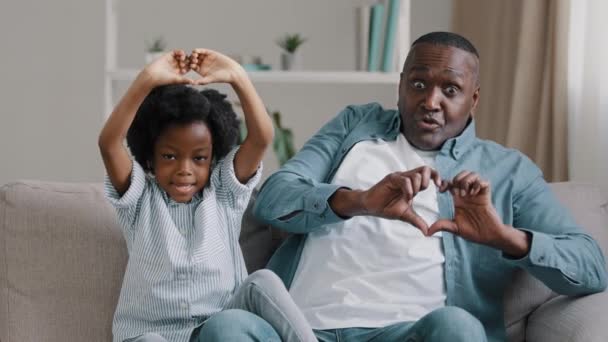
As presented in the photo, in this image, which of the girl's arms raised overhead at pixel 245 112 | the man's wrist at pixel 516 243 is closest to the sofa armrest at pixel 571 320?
the man's wrist at pixel 516 243

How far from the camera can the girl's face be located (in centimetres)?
188

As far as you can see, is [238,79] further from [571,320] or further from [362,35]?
[362,35]

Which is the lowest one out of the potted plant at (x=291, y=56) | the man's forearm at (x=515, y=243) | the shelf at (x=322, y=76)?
the man's forearm at (x=515, y=243)

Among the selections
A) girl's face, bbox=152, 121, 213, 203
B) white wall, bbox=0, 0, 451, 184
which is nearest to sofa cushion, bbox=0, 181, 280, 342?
girl's face, bbox=152, 121, 213, 203

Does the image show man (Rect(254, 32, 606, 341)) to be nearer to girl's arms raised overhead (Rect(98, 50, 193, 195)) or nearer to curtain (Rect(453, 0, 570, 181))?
girl's arms raised overhead (Rect(98, 50, 193, 195))

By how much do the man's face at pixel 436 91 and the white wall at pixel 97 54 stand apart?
1694 millimetres

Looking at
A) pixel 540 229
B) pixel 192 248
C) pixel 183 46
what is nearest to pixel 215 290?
pixel 192 248

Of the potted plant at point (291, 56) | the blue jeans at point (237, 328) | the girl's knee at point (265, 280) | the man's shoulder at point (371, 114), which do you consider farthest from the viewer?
the potted plant at point (291, 56)

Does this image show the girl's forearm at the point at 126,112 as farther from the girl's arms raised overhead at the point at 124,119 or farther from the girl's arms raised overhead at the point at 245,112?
the girl's arms raised overhead at the point at 245,112

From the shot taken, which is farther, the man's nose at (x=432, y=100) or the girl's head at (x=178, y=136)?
the man's nose at (x=432, y=100)

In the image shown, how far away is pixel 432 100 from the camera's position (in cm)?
207

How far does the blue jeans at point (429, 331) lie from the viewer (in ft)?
5.58

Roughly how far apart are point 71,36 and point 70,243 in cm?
175

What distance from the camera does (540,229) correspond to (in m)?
2.02
